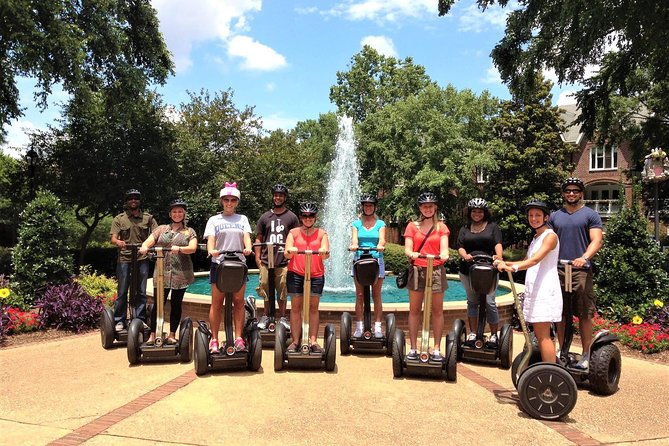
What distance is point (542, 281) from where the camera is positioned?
4.48 metres

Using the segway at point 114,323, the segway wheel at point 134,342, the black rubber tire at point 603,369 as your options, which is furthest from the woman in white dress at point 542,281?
the segway at point 114,323

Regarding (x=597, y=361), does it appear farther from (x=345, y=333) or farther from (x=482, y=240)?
(x=345, y=333)

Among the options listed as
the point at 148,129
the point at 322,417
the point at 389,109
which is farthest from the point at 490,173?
the point at 322,417

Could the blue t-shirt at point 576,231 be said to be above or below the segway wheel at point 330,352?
above

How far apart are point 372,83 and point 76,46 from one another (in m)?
30.3

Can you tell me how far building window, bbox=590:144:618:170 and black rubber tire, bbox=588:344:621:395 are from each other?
35.9 m

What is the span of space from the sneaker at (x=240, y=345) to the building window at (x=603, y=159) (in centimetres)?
3718

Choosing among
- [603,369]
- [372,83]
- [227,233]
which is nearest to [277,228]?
[227,233]

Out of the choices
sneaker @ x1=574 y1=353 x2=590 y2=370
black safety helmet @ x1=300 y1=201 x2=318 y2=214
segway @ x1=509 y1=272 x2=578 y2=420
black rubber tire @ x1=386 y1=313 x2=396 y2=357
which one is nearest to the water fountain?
black rubber tire @ x1=386 y1=313 x2=396 y2=357

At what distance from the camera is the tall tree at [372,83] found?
3800 centimetres

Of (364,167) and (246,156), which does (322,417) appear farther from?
(364,167)

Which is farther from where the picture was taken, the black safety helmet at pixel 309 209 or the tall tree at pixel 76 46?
the tall tree at pixel 76 46

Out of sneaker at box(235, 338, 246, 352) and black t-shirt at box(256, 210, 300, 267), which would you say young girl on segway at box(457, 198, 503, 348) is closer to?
black t-shirt at box(256, 210, 300, 267)

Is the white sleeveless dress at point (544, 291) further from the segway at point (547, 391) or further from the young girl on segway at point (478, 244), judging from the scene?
the young girl on segway at point (478, 244)
